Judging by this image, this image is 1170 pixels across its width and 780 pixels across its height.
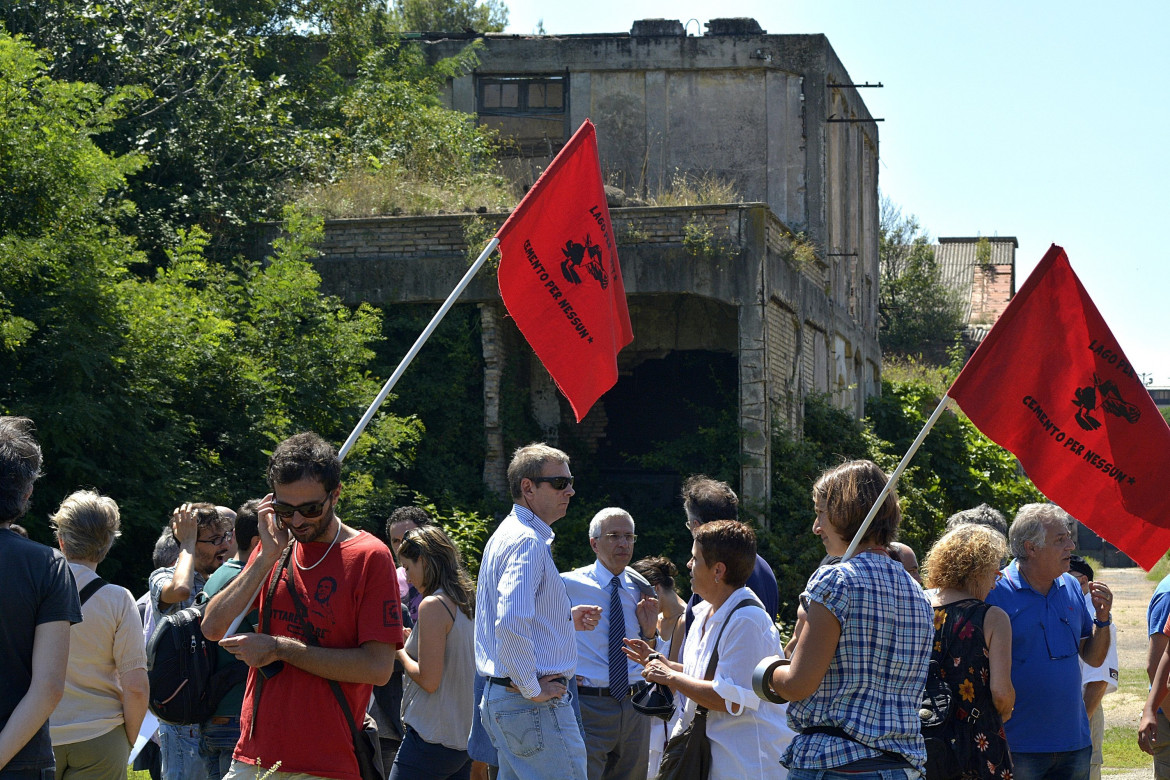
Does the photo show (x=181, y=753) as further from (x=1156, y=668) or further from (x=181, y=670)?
(x=1156, y=668)

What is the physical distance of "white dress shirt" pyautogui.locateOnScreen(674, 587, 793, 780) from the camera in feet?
16.3

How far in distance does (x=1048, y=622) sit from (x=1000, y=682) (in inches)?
47.6

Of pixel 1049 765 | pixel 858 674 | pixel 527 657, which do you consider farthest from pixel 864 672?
pixel 1049 765

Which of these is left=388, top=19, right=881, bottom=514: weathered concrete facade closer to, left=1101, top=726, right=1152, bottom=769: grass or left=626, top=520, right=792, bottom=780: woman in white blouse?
left=1101, top=726, right=1152, bottom=769: grass

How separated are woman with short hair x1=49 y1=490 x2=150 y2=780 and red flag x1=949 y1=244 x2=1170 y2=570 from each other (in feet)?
12.9

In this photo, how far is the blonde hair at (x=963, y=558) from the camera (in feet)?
16.2

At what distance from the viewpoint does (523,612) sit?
16.7 ft

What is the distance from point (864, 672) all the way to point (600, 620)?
2.77 m

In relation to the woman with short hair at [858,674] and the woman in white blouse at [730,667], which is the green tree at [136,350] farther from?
the woman with short hair at [858,674]

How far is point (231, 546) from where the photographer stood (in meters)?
6.40

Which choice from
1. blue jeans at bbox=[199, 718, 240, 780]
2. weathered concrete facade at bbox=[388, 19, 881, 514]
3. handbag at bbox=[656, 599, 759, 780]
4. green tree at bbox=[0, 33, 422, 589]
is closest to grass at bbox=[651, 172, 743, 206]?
weathered concrete facade at bbox=[388, 19, 881, 514]

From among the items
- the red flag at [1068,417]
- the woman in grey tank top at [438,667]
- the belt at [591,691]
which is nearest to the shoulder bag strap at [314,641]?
the woman in grey tank top at [438,667]

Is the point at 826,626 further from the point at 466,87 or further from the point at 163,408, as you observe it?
the point at 466,87

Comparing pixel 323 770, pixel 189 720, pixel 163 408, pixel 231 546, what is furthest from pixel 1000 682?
pixel 163 408
